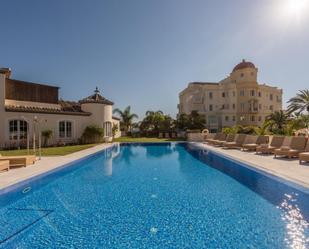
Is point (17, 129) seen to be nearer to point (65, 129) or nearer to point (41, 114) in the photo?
point (41, 114)

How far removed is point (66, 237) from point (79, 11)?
17.5m

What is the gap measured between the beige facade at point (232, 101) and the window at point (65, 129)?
87.3 feet

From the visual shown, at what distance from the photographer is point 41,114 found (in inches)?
813

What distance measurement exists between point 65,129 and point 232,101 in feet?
109

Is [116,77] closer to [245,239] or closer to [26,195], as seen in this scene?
[26,195]

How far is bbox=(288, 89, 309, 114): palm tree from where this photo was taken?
79.5 ft

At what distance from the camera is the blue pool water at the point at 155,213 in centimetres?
430

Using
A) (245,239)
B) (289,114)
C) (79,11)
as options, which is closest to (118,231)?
(245,239)

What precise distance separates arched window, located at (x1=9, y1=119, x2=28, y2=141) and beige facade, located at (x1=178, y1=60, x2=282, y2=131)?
3108 cm

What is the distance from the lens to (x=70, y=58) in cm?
2339

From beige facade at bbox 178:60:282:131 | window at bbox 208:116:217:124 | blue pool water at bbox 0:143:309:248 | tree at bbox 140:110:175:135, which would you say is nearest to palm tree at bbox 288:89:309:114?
beige facade at bbox 178:60:282:131

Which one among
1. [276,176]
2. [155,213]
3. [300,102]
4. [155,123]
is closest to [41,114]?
[155,213]

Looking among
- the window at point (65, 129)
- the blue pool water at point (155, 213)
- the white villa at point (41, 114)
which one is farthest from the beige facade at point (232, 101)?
the blue pool water at point (155, 213)

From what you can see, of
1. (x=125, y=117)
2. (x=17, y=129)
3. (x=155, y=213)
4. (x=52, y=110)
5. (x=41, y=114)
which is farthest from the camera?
(x=125, y=117)
